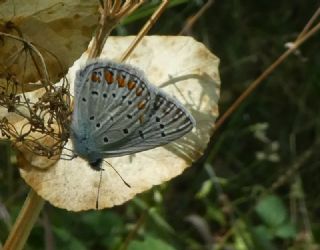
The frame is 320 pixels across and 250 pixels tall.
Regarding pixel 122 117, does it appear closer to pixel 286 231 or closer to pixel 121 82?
pixel 121 82

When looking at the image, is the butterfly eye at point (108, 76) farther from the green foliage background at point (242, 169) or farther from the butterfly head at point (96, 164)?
the green foliage background at point (242, 169)

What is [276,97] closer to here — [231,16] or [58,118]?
[231,16]

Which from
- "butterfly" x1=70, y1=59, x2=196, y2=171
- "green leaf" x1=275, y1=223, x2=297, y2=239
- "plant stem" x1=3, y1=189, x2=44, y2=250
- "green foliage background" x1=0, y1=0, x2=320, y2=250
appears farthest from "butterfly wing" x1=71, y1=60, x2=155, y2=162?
"green leaf" x1=275, y1=223, x2=297, y2=239

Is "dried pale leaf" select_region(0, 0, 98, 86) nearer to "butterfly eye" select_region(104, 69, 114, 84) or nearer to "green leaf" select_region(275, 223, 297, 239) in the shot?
"butterfly eye" select_region(104, 69, 114, 84)

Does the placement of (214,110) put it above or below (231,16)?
above

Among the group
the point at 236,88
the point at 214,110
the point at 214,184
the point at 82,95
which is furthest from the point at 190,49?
the point at 236,88

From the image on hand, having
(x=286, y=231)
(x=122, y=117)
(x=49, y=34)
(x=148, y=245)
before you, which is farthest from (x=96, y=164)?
(x=286, y=231)

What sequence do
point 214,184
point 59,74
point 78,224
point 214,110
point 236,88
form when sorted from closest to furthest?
point 59,74, point 214,110, point 78,224, point 214,184, point 236,88

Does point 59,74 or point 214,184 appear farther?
point 214,184
